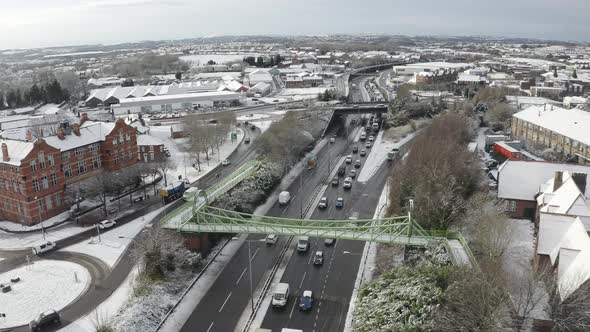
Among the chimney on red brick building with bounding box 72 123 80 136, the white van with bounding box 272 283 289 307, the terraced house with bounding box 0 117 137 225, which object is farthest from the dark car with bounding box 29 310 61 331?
the chimney on red brick building with bounding box 72 123 80 136

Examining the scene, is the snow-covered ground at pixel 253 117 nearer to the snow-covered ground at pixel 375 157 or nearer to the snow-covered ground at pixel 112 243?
the snow-covered ground at pixel 375 157

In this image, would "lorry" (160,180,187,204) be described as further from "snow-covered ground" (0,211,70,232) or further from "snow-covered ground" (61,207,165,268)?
"snow-covered ground" (0,211,70,232)

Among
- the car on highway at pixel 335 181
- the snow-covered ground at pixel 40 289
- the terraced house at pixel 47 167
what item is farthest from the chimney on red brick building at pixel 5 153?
the car on highway at pixel 335 181

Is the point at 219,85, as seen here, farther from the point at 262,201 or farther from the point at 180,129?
the point at 262,201

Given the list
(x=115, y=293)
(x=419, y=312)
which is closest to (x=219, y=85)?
(x=115, y=293)

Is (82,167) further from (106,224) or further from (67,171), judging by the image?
(106,224)

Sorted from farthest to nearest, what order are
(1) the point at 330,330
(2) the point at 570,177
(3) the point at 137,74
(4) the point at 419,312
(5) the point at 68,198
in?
(3) the point at 137,74
(5) the point at 68,198
(2) the point at 570,177
(1) the point at 330,330
(4) the point at 419,312

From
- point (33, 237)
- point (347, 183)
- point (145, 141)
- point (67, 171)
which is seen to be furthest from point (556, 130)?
point (33, 237)
